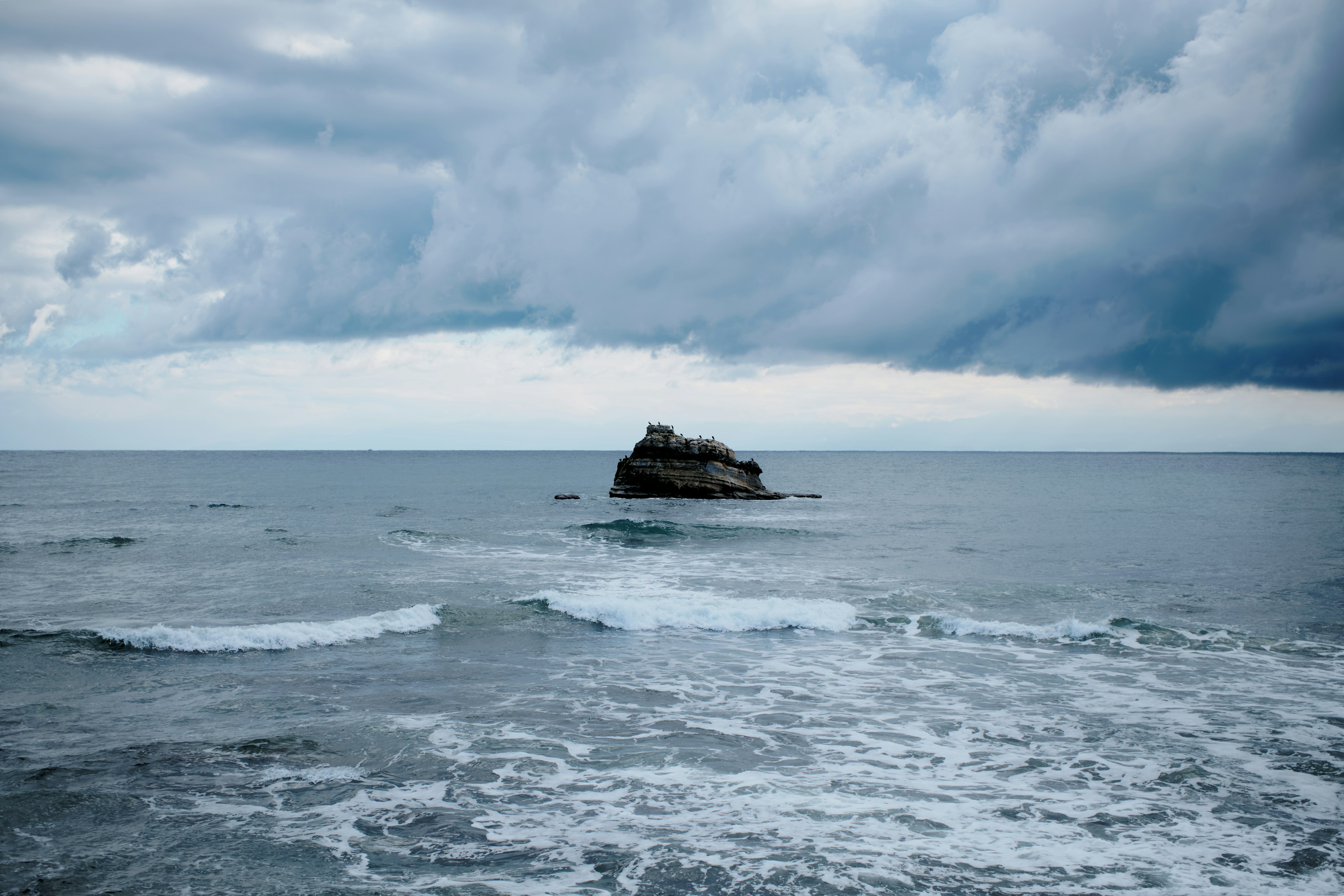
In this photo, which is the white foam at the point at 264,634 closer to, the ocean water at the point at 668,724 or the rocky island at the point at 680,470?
the ocean water at the point at 668,724

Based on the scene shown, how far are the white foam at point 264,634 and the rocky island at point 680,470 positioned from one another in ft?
137

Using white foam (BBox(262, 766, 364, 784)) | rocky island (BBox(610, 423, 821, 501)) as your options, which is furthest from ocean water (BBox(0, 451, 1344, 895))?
rocky island (BBox(610, 423, 821, 501))

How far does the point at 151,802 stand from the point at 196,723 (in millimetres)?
3105

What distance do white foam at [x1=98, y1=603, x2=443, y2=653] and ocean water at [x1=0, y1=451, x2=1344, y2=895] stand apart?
0.33 feet

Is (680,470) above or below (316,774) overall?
above

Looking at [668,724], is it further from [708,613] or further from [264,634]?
[264,634]

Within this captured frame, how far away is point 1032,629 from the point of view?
19.4 metres

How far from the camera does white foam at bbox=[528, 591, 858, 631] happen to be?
20.2 m

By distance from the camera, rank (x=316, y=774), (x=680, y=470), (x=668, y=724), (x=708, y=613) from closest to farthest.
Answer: (x=316, y=774)
(x=668, y=724)
(x=708, y=613)
(x=680, y=470)

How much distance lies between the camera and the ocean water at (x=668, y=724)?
810 cm

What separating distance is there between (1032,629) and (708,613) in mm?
8502

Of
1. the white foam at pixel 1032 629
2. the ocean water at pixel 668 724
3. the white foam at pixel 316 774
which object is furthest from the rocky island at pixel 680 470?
the white foam at pixel 316 774

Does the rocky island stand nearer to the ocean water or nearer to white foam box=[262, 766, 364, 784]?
the ocean water

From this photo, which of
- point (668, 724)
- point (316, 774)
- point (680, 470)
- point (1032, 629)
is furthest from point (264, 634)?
point (680, 470)
